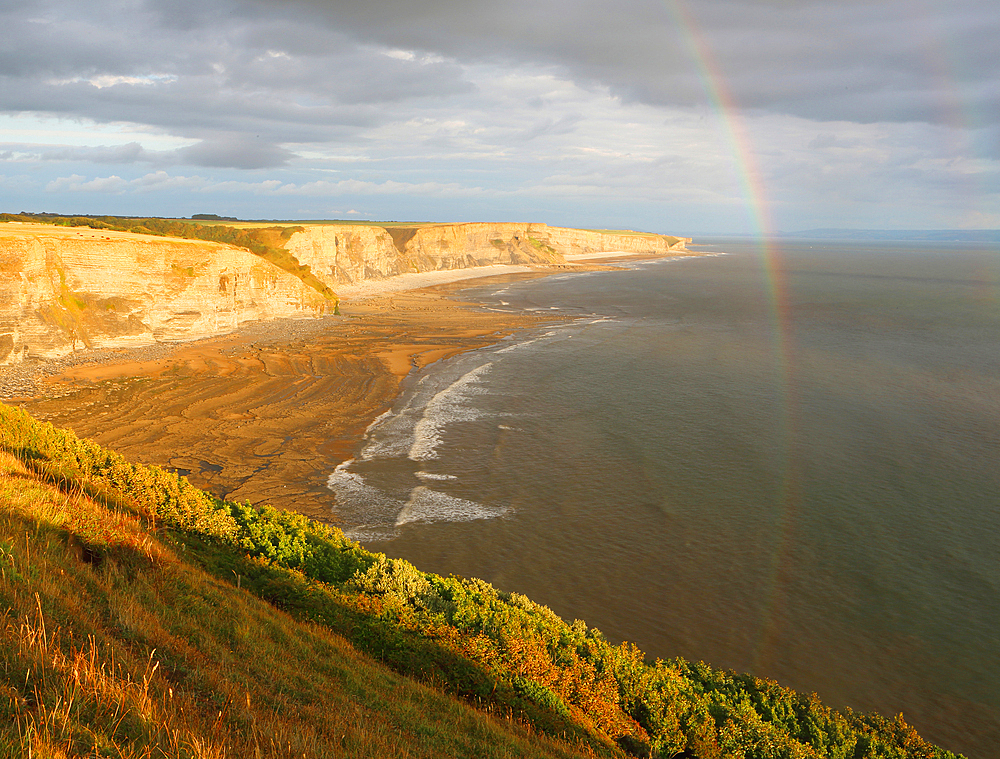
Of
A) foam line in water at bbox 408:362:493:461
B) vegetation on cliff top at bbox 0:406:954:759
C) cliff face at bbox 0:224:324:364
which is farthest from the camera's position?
cliff face at bbox 0:224:324:364

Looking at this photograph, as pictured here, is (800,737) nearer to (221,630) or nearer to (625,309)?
(221,630)

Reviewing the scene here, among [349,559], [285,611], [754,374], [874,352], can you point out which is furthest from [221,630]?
[874,352]

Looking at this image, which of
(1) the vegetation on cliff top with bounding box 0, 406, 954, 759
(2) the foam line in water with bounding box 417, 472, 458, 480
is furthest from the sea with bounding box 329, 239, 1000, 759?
(1) the vegetation on cliff top with bounding box 0, 406, 954, 759

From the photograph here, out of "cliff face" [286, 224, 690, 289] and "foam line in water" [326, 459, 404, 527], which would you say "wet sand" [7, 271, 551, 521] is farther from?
"cliff face" [286, 224, 690, 289]

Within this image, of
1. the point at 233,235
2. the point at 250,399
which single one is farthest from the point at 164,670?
the point at 233,235

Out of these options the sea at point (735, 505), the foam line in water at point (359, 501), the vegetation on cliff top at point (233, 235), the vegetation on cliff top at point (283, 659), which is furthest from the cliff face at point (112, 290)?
the vegetation on cliff top at point (283, 659)

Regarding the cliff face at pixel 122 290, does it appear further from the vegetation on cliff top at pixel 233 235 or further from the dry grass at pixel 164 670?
the dry grass at pixel 164 670
